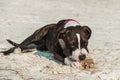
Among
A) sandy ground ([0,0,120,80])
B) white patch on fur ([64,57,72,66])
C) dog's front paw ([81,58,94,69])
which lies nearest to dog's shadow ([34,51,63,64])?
sandy ground ([0,0,120,80])

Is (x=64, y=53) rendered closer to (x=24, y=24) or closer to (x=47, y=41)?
(x=47, y=41)

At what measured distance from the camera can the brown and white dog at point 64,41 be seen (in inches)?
285

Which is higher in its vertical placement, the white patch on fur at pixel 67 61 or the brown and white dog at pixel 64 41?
the brown and white dog at pixel 64 41

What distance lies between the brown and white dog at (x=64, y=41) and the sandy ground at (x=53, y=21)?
0.63 feet

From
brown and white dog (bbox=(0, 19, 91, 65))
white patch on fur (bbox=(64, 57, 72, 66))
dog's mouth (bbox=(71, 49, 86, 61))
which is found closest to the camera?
dog's mouth (bbox=(71, 49, 86, 61))

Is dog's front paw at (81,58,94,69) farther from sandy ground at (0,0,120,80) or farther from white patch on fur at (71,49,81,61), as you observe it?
white patch on fur at (71,49,81,61)

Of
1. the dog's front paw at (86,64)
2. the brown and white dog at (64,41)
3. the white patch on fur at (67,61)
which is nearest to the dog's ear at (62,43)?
the brown and white dog at (64,41)

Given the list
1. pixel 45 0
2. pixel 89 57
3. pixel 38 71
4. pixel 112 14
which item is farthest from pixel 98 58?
pixel 45 0

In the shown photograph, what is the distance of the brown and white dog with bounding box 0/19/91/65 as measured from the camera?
23.7ft

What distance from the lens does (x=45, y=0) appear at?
13383 millimetres

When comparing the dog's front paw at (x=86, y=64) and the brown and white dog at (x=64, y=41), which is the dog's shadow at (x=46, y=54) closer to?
the brown and white dog at (x=64, y=41)

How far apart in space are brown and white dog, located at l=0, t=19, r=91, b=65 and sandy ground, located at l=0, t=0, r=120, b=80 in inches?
7.6

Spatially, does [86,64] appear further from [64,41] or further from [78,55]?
[64,41]

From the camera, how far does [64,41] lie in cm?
746
